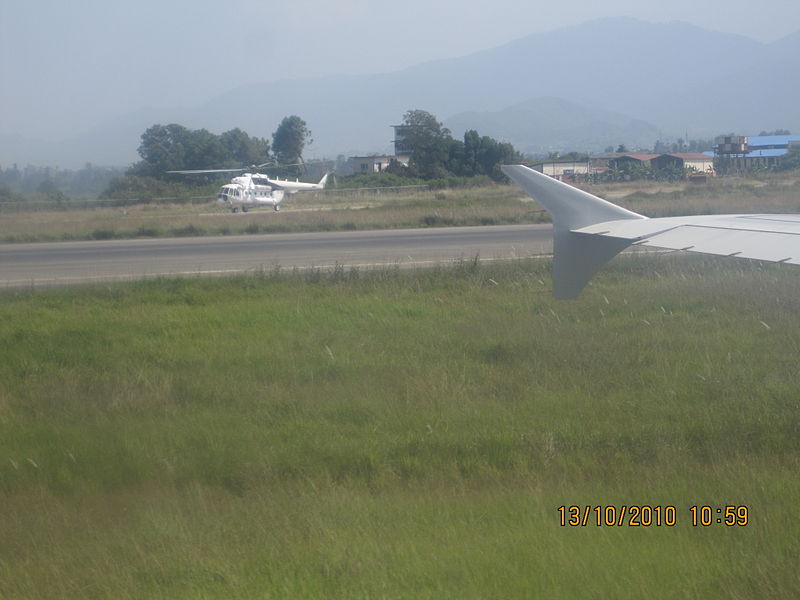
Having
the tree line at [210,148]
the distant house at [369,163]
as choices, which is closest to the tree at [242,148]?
the tree line at [210,148]

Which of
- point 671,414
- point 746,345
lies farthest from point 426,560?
point 746,345

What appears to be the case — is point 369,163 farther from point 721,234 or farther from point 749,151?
point 721,234

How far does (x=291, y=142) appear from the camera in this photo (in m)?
81.6

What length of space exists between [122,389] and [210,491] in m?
2.65

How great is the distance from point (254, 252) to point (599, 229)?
1670cm

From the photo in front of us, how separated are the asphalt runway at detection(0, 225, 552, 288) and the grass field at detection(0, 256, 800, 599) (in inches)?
320

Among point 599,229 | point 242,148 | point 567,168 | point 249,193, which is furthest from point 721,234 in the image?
point 242,148

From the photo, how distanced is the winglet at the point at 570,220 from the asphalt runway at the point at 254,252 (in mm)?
10689

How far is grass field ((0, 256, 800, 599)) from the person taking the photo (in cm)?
386

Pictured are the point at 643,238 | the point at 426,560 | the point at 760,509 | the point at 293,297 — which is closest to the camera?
the point at 426,560

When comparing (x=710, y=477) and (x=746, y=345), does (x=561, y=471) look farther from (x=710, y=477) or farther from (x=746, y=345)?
(x=746, y=345)

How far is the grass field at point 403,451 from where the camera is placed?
3859 mm

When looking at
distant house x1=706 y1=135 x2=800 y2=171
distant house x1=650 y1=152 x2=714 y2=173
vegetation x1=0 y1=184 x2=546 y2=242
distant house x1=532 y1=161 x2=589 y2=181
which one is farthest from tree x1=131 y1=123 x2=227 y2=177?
distant house x1=706 y1=135 x2=800 y2=171

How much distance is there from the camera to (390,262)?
18719 mm
